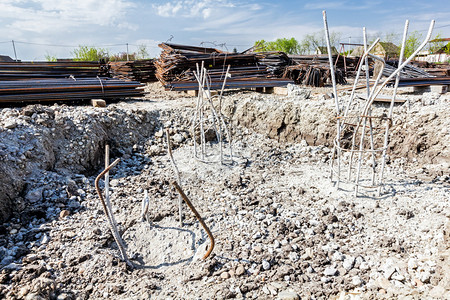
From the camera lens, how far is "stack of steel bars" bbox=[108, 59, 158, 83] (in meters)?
12.7

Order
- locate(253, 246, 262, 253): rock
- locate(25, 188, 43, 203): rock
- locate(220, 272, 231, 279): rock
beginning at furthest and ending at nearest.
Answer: locate(25, 188, 43, 203): rock → locate(253, 246, 262, 253): rock → locate(220, 272, 231, 279): rock

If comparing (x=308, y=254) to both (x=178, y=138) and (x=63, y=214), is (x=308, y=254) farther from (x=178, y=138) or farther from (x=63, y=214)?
(x=178, y=138)

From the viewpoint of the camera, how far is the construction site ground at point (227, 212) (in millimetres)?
2865

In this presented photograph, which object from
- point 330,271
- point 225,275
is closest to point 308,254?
point 330,271

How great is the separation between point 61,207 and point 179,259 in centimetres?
217

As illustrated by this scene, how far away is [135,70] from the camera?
13.1m

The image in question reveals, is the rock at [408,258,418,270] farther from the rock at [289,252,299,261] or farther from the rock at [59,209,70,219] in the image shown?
the rock at [59,209,70,219]

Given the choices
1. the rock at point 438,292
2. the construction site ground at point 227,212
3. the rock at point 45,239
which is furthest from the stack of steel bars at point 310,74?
the rock at point 45,239

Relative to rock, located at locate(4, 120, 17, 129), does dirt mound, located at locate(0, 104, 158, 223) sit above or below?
below

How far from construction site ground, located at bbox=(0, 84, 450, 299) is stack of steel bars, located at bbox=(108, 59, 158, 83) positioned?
686 cm

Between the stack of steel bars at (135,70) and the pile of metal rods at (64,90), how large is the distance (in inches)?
190

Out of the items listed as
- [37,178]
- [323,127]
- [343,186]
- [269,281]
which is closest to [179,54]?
[323,127]

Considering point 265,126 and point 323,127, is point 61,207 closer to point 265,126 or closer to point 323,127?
point 265,126

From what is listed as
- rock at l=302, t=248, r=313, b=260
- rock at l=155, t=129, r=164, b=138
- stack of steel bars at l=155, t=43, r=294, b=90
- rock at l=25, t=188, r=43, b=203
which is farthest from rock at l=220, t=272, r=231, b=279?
stack of steel bars at l=155, t=43, r=294, b=90
